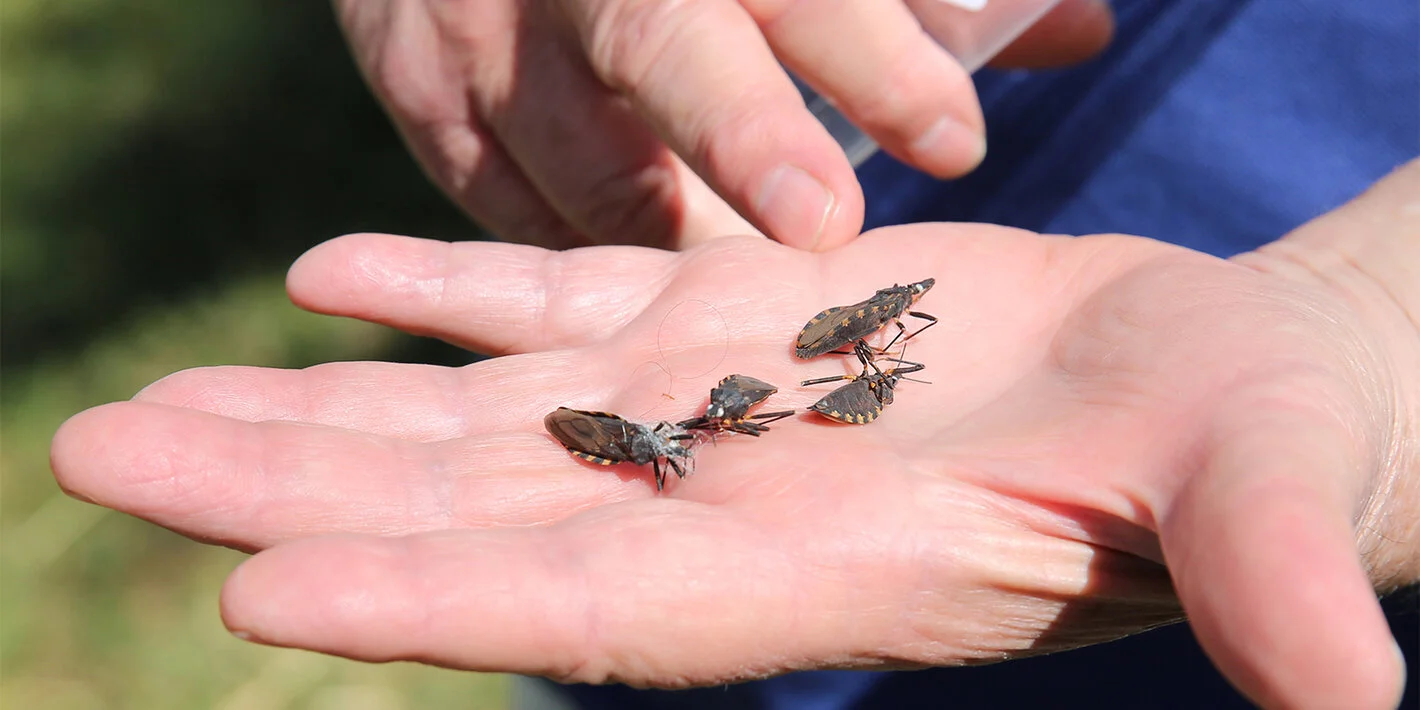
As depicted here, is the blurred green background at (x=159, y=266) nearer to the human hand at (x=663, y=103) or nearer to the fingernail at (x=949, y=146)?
the human hand at (x=663, y=103)

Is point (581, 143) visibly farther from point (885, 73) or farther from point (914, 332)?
point (914, 332)

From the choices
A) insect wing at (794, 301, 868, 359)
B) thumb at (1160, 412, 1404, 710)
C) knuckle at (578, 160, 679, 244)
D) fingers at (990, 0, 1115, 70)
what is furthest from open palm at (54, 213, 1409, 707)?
fingers at (990, 0, 1115, 70)

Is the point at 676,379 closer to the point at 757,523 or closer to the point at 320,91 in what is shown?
the point at 757,523

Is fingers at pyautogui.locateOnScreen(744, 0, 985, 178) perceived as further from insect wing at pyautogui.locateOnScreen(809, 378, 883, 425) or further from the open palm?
insect wing at pyautogui.locateOnScreen(809, 378, 883, 425)

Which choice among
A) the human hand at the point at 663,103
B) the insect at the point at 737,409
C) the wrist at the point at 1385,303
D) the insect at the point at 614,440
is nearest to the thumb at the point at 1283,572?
the wrist at the point at 1385,303

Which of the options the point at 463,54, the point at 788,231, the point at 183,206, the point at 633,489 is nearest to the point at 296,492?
the point at 633,489

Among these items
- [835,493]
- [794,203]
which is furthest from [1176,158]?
[835,493]
